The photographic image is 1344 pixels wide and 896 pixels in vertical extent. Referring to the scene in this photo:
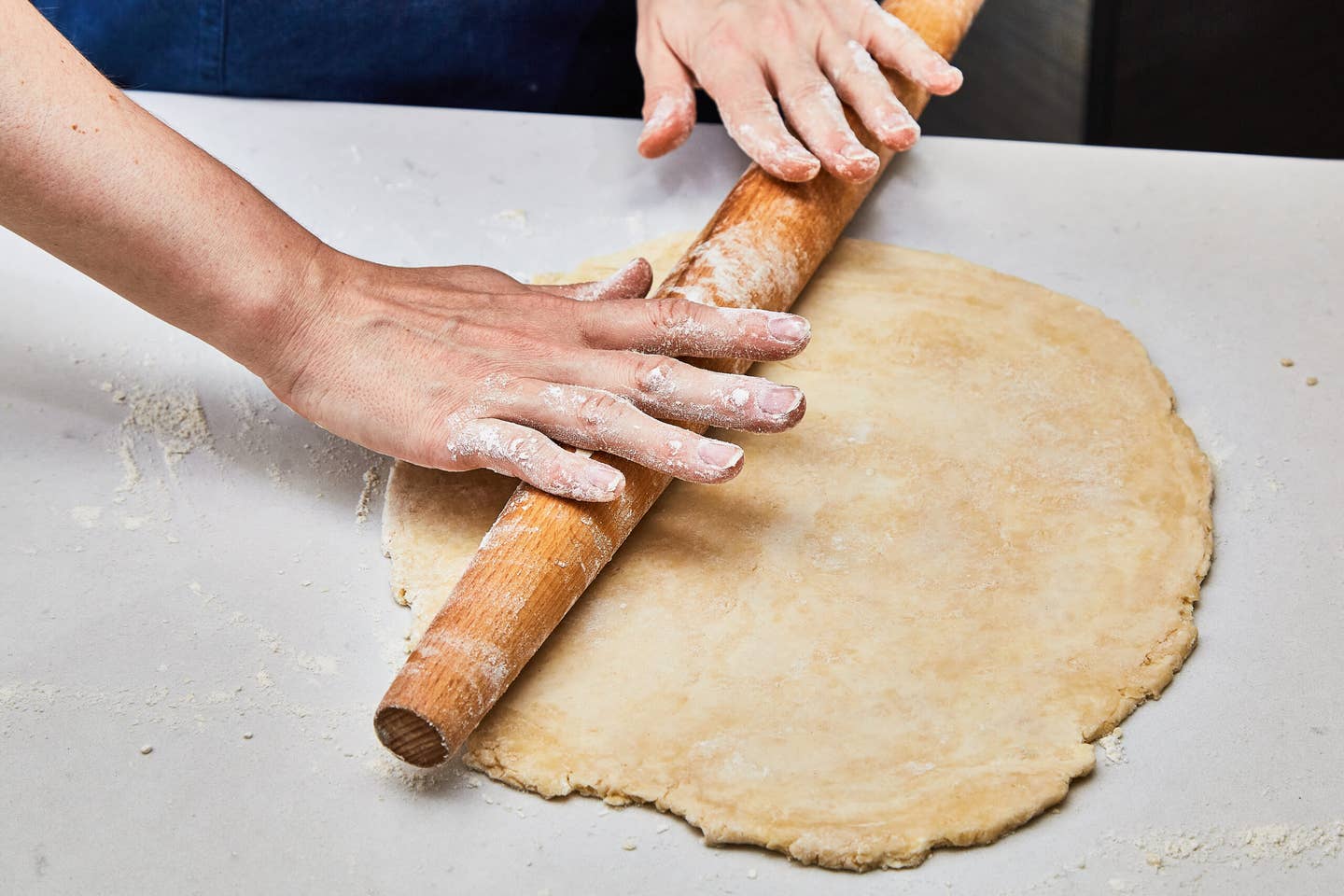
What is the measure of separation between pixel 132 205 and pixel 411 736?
73cm

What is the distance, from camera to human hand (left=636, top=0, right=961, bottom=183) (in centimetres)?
188

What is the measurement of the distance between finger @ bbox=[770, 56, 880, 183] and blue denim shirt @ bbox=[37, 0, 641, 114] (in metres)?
0.65

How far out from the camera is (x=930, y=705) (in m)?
1.28

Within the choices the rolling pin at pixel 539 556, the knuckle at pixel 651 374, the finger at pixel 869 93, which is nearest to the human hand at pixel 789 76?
the finger at pixel 869 93

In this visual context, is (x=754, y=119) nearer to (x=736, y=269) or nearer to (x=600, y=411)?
(x=736, y=269)

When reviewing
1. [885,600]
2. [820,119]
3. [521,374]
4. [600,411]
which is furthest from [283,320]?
[820,119]

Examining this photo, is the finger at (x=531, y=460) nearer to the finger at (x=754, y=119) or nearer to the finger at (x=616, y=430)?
the finger at (x=616, y=430)

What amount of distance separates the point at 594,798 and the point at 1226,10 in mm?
3244

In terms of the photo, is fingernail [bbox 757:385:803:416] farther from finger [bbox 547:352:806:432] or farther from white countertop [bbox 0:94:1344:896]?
white countertop [bbox 0:94:1344:896]

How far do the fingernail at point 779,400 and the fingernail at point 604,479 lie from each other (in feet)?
0.63

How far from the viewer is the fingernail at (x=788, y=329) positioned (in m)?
1.44

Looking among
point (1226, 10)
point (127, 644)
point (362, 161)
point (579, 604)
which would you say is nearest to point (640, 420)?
point (579, 604)

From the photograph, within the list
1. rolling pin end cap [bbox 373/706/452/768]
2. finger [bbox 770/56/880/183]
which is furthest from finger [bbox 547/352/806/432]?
finger [bbox 770/56/880/183]

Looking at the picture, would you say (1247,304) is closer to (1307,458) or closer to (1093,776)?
(1307,458)
